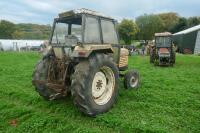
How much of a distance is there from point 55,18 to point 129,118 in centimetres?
313

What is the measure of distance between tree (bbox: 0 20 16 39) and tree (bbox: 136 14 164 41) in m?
35.3

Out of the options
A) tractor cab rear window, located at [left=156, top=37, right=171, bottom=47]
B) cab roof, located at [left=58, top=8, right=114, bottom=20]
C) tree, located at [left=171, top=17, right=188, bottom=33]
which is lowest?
tractor cab rear window, located at [left=156, top=37, right=171, bottom=47]

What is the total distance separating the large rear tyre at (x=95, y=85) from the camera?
5148 mm

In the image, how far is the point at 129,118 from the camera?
5199mm

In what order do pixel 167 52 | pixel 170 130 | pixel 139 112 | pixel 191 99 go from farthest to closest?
pixel 167 52 < pixel 191 99 < pixel 139 112 < pixel 170 130

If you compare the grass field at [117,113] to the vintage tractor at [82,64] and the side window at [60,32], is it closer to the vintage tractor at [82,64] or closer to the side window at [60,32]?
the vintage tractor at [82,64]

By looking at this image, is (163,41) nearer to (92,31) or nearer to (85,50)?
(92,31)

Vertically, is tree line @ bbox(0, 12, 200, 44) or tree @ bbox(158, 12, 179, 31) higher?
tree @ bbox(158, 12, 179, 31)

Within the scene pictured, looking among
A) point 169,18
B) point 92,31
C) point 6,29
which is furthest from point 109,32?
point 6,29

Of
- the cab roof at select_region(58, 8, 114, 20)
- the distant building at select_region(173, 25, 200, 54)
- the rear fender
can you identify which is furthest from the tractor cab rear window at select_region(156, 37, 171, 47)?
the distant building at select_region(173, 25, 200, 54)

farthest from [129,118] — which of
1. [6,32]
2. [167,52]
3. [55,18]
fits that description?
[6,32]

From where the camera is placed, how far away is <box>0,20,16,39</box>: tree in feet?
219

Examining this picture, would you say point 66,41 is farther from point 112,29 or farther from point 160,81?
point 160,81

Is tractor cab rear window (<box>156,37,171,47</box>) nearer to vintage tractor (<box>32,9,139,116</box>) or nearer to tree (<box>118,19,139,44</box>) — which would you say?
vintage tractor (<box>32,9,139,116</box>)
